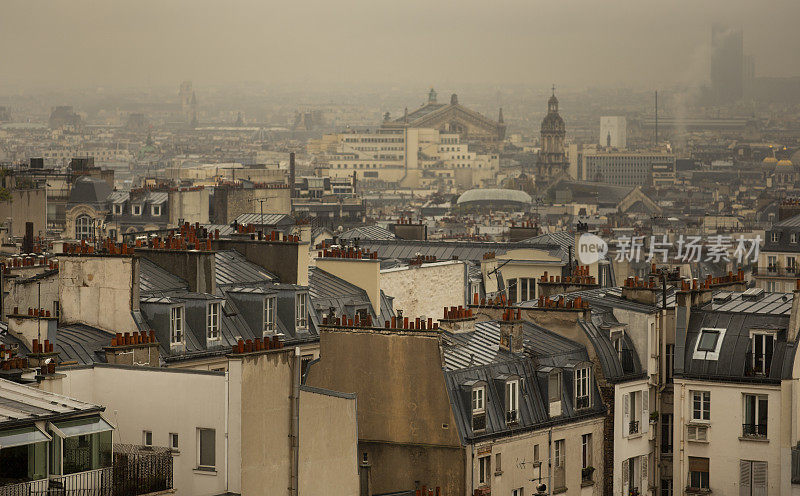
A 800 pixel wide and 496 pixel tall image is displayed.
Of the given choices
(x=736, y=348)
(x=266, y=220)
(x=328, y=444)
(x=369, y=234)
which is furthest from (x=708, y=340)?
(x=369, y=234)

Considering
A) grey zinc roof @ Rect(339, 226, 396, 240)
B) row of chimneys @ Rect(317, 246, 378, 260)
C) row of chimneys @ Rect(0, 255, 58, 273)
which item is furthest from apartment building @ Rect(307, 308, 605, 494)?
grey zinc roof @ Rect(339, 226, 396, 240)

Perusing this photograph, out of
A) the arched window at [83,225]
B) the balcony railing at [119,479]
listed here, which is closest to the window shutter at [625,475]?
the balcony railing at [119,479]

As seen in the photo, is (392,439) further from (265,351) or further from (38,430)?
(38,430)

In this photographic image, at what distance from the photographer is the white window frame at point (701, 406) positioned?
87.4 feet

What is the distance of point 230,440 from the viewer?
1842cm

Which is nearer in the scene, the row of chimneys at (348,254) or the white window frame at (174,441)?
the white window frame at (174,441)

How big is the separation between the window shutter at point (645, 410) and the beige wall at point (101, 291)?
789 cm

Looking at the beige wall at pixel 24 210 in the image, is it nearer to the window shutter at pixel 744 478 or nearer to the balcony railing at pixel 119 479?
the window shutter at pixel 744 478

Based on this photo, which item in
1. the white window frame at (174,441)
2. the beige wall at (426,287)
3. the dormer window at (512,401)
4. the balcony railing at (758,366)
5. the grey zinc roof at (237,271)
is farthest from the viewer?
the beige wall at (426,287)

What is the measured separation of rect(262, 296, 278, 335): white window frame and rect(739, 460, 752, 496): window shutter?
7795mm

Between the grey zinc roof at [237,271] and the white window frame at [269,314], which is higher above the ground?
the grey zinc roof at [237,271]

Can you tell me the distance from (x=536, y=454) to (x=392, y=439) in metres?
2.36

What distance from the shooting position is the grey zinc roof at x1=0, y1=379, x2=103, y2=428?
612 inches

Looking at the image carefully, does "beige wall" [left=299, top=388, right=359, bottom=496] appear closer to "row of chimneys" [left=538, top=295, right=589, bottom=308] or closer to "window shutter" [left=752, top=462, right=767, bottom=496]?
"row of chimneys" [left=538, top=295, right=589, bottom=308]
